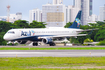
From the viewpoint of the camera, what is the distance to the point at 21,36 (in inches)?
2435

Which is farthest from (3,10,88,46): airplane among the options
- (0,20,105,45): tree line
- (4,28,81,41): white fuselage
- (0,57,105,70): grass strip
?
(0,57,105,70): grass strip

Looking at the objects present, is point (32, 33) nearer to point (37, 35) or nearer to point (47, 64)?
point (37, 35)

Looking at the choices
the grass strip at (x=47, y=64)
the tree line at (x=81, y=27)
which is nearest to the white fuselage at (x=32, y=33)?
the tree line at (x=81, y=27)

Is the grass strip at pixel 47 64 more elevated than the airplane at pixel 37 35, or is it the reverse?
the airplane at pixel 37 35

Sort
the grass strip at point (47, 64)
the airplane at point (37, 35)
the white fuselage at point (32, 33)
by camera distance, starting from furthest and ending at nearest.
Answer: the airplane at point (37, 35), the white fuselage at point (32, 33), the grass strip at point (47, 64)

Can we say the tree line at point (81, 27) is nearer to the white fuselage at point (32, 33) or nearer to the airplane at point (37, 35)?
the white fuselage at point (32, 33)

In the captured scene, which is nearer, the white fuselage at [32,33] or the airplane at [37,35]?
the white fuselage at [32,33]

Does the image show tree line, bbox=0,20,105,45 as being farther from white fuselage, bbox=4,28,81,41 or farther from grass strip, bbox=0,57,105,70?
grass strip, bbox=0,57,105,70

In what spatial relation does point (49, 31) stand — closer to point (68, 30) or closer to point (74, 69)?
point (68, 30)

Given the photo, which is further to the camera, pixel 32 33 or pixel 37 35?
pixel 37 35

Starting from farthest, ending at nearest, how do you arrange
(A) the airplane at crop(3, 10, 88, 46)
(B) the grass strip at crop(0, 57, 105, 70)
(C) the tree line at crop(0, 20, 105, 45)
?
1. (C) the tree line at crop(0, 20, 105, 45)
2. (A) the airplane at crop(3, 10, 88, 46)
3. (B) the grass strip at crop(0, 57, 105, 70)

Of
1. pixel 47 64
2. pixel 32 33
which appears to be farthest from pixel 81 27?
pixel 47 64

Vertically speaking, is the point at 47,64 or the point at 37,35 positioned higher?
the point at 37,35

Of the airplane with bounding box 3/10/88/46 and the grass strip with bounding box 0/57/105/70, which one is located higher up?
the airplane with bounding box 3/10/88/46
